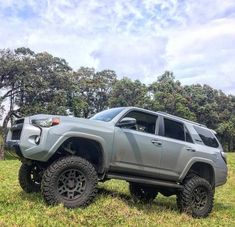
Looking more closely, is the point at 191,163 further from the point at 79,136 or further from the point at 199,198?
the point at 79,136

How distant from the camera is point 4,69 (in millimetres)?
35656

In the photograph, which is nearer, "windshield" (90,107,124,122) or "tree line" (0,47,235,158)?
"windshield" (90,107,124,122)

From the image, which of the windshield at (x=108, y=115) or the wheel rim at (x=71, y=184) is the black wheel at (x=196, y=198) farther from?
the wheel rim at (x=71, y=184)

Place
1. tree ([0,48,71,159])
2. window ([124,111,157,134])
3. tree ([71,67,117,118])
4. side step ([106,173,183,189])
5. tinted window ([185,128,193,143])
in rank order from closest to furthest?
side step ([106,173,183,189]) → window ([124,111,157,134]) → tinted window ([185,128,193,143]) → tree ([0,48,71,159]) → tree ([71,67,117,118])

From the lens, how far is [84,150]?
814 centimetres

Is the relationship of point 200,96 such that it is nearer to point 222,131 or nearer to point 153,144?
point 222,131

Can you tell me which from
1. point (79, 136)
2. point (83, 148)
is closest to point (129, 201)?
point (83, 148)

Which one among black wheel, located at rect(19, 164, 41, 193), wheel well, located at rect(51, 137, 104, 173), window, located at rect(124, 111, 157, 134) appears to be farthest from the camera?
window, located at rect(124, 111, 157, 134)

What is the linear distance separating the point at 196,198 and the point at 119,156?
2281 mm

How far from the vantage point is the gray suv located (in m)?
7.36

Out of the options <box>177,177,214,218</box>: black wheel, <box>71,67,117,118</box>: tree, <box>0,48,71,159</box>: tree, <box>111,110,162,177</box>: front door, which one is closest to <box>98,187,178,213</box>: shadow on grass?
<box>177,177,214,218</box>: black wheel

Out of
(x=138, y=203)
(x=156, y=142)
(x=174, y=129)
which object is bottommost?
(x=138, y=203)

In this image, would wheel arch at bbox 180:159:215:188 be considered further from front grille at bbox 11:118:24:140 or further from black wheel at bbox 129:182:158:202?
front grille at bbox 11:118:24:140

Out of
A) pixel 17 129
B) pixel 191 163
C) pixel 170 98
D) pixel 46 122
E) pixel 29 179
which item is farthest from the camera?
pixel 170 98
